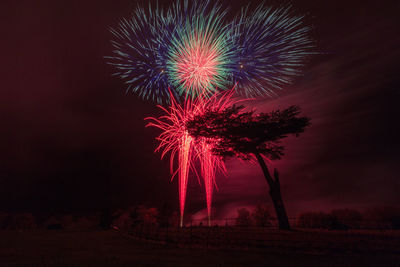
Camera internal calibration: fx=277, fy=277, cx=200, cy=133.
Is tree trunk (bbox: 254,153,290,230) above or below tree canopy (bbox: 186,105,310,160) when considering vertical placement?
below

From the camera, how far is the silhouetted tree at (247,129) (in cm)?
2958

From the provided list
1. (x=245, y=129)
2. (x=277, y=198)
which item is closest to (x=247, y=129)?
(x=245, y=129)

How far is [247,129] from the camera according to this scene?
29625 mm

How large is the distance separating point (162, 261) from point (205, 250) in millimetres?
4197

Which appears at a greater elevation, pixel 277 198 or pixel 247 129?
pixel 247 129

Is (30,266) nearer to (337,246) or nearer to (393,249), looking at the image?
(337,246)

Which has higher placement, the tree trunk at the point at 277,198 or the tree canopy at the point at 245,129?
the tree canopy at the point at 245,129

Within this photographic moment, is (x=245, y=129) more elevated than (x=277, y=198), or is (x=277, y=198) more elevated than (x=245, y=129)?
(x=245, y=129)

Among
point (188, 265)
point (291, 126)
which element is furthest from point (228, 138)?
point (188, 265)

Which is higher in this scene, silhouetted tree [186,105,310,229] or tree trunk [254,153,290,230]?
silhouetted tree [186,105,310,229]

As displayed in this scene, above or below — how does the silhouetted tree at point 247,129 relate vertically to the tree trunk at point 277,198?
above

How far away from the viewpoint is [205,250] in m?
15.9

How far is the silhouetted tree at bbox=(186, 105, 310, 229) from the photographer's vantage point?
29.6 m

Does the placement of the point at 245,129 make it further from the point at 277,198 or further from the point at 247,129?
the point at 277,198
